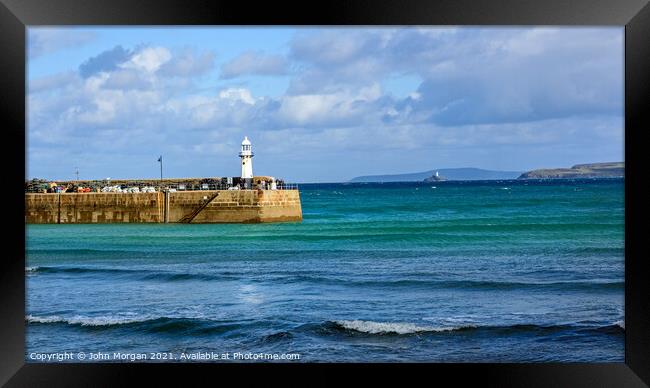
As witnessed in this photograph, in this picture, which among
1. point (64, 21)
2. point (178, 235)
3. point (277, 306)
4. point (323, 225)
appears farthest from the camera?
point (323, 225)

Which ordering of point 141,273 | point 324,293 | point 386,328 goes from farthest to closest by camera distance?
point 141,273, point 324,293, point 386,328

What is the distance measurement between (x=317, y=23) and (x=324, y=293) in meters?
5.79

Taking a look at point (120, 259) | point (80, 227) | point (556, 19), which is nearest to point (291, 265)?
point (120, 259)

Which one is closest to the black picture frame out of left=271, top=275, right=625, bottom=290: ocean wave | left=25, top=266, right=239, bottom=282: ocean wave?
left=271, top=275, right=625, bottom=290: ocean wave

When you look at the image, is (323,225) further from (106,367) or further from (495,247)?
(106,367)

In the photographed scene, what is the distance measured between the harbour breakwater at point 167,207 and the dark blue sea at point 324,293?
1.42ft

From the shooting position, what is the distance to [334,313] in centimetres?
782

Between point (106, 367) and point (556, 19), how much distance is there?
320 cm

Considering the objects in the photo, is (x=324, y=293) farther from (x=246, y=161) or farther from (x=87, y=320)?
(x=246, y=161)

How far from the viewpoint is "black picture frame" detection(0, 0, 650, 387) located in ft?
13.2

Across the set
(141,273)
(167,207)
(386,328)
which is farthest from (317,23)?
(167,207)

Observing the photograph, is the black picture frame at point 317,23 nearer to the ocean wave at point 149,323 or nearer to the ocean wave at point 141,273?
the ocean wave at point 149,323

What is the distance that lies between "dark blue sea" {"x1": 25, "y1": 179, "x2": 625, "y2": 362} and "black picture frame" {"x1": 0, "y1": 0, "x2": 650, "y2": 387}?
891mm

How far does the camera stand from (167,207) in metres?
21.0
